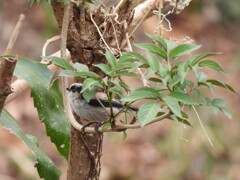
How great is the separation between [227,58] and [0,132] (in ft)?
8.48

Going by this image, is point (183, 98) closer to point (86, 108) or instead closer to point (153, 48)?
point (153, 48)

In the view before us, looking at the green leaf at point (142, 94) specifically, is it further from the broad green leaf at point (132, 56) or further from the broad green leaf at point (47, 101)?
the broad green leaf at point (47, 101)

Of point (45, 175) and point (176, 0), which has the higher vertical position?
point (176, 0)

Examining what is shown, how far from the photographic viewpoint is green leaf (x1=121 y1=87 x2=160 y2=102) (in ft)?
4.20

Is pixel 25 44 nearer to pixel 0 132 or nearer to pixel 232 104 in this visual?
pixel 0 132

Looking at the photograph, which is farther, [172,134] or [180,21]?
[180,21]

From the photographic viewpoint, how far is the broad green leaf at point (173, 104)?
1.25 m

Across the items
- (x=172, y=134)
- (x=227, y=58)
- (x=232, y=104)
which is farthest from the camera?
(x=227, y=58)

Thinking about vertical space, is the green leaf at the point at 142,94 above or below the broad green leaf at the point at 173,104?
above

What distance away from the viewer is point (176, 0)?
6.33ft

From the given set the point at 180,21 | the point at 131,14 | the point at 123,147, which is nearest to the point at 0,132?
the point at 123,147

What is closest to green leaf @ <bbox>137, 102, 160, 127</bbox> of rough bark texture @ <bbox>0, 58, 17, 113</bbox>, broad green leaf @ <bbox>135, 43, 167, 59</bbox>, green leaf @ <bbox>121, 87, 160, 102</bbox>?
green leaf @ <bbox>121, 87, 160, 102</bbox>

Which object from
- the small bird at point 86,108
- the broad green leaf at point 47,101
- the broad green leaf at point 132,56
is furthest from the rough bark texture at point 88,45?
the broad green leaf at point 132,56

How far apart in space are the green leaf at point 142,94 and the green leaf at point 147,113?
22 mm
